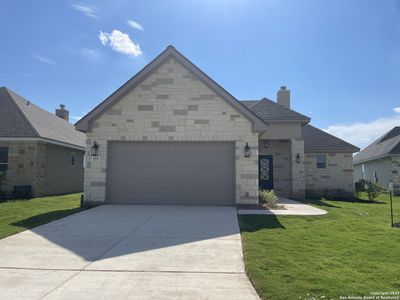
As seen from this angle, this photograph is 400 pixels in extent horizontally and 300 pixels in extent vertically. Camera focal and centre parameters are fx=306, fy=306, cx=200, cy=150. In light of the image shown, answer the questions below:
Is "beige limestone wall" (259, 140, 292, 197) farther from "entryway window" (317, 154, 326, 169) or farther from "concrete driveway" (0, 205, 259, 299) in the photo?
"concrete driveway" (0, 205, 259, 299)

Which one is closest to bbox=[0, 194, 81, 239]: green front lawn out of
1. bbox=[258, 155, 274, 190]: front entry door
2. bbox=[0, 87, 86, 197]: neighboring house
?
bbox=[0, 87, 86, 197]: neighboring house

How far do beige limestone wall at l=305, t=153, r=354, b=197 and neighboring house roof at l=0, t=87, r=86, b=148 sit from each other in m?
16.0

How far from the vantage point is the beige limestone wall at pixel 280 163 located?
63.3 ft

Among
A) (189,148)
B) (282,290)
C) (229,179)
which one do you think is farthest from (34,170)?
(282,290)

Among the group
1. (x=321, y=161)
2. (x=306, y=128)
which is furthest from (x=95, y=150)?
(x=306, y=128)

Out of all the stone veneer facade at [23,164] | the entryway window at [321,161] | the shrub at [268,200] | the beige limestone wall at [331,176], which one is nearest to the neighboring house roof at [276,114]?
the beige limestone wall at [331,176]

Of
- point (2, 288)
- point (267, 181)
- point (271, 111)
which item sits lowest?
point (2, 288)

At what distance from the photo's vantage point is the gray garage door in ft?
42.3

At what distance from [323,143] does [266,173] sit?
508 centimetres

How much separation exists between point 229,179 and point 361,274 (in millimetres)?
8013

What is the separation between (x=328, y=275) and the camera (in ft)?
16.3

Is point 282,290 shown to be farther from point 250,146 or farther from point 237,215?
point 250,146

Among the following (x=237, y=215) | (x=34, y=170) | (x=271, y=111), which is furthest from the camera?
(x=271, y=111)

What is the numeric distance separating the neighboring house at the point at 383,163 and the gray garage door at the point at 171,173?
643 inches
